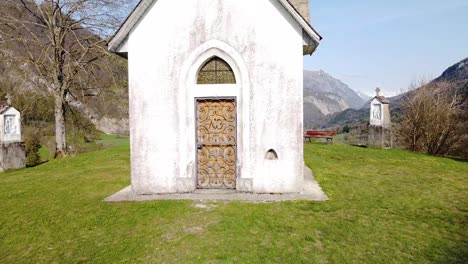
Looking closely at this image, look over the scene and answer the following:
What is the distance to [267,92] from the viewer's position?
26.8 feet

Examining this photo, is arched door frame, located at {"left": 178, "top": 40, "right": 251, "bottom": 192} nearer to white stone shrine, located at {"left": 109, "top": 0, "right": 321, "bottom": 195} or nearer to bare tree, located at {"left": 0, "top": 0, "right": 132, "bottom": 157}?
white stone shrine, located at {"left": 109, "top": 0, "right": 321, "bottom": 195}

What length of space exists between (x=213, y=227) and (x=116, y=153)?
13.4 m

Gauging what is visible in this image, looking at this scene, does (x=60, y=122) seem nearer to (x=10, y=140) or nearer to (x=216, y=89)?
(x=10, y=140)

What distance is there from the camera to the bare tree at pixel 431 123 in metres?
18.8

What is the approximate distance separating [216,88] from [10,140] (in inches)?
431

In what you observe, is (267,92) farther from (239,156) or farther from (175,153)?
(175,153)

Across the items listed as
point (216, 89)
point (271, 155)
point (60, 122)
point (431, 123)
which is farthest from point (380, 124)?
point (60, 122)

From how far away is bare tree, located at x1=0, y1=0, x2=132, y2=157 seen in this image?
16.7 m

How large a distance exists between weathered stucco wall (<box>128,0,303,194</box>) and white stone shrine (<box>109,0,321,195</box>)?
3 centimetres

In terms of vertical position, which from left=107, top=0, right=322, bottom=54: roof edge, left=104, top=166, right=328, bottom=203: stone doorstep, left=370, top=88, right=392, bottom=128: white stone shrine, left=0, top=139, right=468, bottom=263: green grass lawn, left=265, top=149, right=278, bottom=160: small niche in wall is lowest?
left=0, top=139, right=468, bottom=263: green grass lawn

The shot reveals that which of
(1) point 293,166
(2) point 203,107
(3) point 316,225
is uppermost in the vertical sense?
(2) point 203,107

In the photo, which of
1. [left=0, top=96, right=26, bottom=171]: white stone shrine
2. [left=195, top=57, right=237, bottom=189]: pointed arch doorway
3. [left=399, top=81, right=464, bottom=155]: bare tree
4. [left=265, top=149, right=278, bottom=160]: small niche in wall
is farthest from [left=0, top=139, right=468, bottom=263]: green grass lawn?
[left=399, top=81, right=464, bottom=155]: bare tree

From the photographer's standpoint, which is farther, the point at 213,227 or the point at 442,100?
the point at 442,100

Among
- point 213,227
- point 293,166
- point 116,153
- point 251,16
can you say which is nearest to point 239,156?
point 293,166
